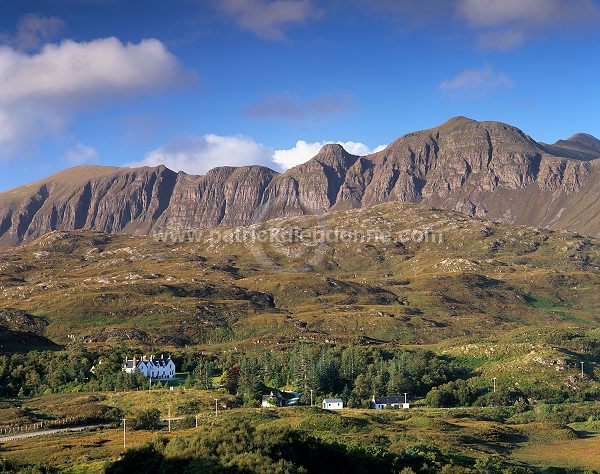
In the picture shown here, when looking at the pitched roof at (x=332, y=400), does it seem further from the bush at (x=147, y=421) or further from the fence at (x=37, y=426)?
the fence at (x=37, y=426)

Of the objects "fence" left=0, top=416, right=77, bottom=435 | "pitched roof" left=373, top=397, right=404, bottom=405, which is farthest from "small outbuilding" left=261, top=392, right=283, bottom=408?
"fence" left=0, top=416, right=77, bottom=435

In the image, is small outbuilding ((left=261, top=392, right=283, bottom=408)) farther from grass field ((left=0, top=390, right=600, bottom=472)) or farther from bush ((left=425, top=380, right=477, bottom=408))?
bush ((left=425, top=380, right=477, bottom=408))

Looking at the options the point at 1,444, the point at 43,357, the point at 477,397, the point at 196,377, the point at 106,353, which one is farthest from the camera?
the point at 106,353

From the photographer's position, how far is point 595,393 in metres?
118

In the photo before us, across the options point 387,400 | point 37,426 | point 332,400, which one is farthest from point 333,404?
point 37,426

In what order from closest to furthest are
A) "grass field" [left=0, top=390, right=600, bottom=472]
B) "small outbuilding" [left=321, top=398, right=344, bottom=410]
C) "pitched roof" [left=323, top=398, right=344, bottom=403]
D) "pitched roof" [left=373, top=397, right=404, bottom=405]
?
1. "grass field" [left=0, top=390, right=600, bottom=472]
2. "small outbuilding" [left=321, top=398, right=344, bottom=410]
3. "pitched roof" [left=323, top=398, right=344, bottom=403]
4. "pitched roof" [left=373, top=397, right=404, bottom=405]

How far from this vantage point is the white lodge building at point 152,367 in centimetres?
13000

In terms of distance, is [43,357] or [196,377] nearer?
[196,377]

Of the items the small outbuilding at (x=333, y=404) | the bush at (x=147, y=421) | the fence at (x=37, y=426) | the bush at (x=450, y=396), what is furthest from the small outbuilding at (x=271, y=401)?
the fence at (x=37, y=426)

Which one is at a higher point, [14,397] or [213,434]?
[213,434]


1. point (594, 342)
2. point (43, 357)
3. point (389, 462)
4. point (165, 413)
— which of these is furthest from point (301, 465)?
point (594, 342)

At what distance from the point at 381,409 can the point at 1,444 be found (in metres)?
58.2

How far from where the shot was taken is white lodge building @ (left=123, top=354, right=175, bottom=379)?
130000 mm

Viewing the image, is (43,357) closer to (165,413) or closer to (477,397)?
(165,413)
